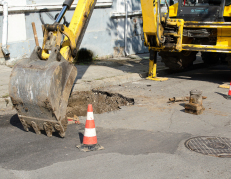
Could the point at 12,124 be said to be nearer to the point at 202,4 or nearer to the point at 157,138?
the point at 157,138

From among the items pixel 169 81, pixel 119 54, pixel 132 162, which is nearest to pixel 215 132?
pixel 132 162

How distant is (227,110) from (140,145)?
8.90ft

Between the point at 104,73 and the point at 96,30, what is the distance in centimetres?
359

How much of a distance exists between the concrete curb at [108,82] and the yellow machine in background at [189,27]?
0.46m

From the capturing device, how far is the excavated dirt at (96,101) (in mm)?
6234

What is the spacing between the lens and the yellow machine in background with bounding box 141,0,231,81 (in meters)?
7.89

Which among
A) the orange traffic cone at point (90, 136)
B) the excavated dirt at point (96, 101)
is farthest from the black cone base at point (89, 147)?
the excavated dirt at point (96, 101)

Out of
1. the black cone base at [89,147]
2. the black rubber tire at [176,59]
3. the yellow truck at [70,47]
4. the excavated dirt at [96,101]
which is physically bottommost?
the excavated dirt at [96,101]

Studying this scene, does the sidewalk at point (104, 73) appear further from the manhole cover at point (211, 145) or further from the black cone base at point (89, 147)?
the manhole cover at point (211, 145)

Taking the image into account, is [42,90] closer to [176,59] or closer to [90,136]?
[90,136]

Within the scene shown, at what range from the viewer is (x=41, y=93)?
170 inches

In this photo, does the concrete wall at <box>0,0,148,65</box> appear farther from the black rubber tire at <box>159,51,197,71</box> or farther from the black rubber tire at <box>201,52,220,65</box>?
the black rubber tire at <box>159,51,197,71</box>

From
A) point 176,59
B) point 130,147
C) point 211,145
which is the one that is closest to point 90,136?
point 130,147

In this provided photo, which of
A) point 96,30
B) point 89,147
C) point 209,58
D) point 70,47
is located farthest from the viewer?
point 96,30
